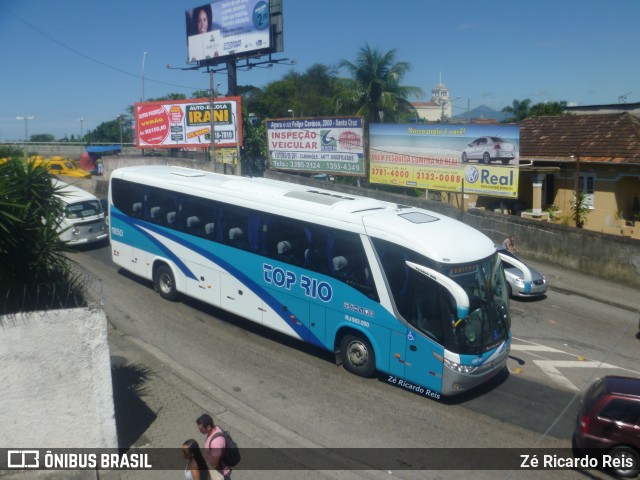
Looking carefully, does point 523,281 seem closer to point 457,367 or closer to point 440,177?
point 457,367

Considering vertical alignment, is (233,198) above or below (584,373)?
above

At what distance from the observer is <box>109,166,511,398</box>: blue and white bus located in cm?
994

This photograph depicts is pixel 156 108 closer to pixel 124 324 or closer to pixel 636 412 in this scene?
pixel 124 324

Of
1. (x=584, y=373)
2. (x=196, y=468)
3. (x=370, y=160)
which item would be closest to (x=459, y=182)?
(x=370, y=160)

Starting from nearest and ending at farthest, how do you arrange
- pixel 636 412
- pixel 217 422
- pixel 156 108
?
pixel 636 412 → pixel 217 422 → pixel 156 108

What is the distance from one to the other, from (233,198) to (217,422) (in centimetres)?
553

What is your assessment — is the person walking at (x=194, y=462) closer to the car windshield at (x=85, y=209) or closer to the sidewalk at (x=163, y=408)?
the sidewalk at (x=163, y=408)

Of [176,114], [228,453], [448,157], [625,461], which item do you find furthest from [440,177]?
[228,453]

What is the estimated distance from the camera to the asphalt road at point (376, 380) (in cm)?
938

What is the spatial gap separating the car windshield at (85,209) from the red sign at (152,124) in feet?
54.1

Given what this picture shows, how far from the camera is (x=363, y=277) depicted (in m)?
10.9

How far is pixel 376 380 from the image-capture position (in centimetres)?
1123

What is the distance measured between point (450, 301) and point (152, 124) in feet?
105

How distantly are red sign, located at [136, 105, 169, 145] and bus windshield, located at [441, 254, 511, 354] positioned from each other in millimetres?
30376
